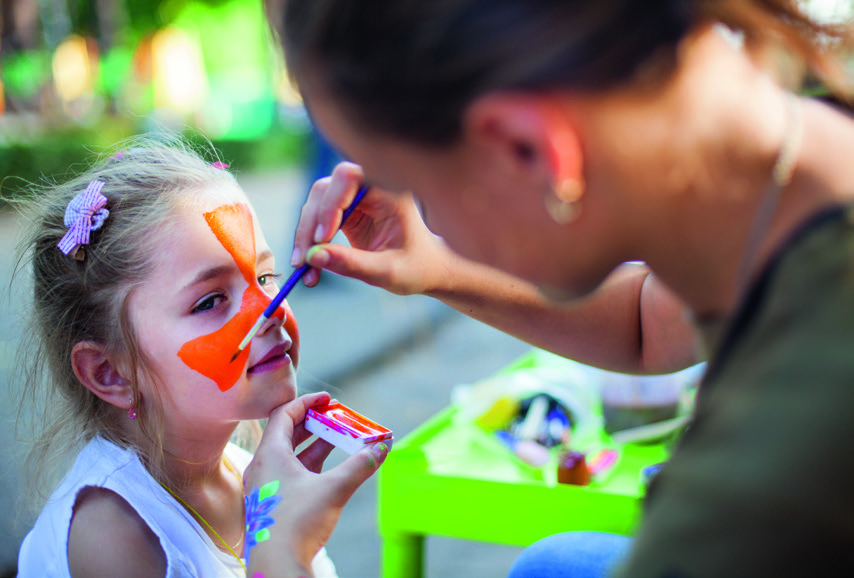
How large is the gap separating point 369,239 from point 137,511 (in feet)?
1.96

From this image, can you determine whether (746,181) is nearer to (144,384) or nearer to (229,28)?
(144,384)

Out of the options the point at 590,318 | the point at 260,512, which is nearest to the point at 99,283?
the point at 260,512

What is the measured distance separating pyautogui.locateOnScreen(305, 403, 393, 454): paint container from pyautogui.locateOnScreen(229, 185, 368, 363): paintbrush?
6.3 inches

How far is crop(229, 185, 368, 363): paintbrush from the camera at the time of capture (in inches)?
41.8

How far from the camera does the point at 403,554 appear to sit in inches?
65.7

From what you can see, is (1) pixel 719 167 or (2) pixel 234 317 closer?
(1) pixel 719 167

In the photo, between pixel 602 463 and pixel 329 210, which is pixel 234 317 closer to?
pixel 329 210

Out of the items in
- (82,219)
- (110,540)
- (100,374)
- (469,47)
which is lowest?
(110,540)

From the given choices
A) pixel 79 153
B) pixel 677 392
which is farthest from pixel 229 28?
pixel 677 392

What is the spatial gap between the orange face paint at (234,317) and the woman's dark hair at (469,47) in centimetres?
70

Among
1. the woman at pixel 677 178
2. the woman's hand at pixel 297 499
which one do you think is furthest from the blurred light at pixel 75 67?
the woman at pixel 677 178

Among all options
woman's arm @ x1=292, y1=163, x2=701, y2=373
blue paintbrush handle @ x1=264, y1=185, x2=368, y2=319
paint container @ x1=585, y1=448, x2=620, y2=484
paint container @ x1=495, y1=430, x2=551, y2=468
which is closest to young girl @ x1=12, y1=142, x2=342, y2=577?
blue paintbrush handle @ x1=264, y1=185, x2=368, y2=319

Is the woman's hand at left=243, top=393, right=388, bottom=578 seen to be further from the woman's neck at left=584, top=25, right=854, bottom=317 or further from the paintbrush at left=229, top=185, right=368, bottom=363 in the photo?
the woman's neck at left=584, top=25, right=854, bottom=317

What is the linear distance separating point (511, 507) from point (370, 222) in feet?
2.34
